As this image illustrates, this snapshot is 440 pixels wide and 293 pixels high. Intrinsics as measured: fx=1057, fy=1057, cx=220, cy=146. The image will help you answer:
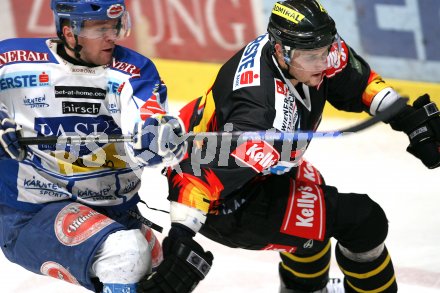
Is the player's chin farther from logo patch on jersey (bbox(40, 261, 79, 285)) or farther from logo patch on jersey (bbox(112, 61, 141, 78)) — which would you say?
logo patch on jersey (bbox(40, 261, 79, 285))

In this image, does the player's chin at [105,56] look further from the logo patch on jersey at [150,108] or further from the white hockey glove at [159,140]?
the white hockey glove at [159,140]

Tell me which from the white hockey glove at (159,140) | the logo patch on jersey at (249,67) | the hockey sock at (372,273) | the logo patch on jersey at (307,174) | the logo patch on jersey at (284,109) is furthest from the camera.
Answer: the logo patch on jersey at (307,174)

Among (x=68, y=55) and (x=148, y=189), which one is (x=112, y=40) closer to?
(x=68, y=55)

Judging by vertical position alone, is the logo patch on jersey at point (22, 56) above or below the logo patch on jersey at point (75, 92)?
above

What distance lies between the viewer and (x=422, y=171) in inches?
228

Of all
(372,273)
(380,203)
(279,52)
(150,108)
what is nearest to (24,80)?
(150,108)

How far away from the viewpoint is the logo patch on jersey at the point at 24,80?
3.75 meters

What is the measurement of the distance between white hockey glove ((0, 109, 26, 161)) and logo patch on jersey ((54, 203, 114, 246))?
262 millimetres

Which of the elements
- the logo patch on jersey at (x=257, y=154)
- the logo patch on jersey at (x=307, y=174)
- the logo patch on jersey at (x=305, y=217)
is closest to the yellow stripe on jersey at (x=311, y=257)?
the logo patch on jersey at (x=307, y=174)

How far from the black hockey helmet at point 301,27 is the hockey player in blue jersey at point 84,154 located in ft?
1.57

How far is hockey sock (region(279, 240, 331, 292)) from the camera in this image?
436cm

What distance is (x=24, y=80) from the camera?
3.75 m

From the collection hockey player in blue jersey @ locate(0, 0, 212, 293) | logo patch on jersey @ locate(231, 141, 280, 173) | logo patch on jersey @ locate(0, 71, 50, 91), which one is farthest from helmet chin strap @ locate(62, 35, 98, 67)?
logo patch on jersey @ locate(231, 141, 280, 173)

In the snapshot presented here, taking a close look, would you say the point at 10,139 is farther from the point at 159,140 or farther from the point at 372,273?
the point at 372,273
